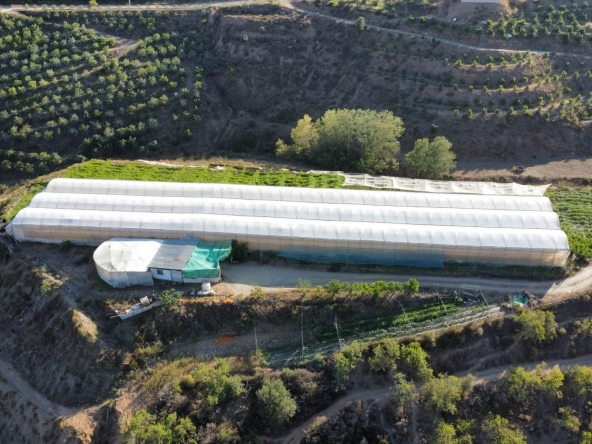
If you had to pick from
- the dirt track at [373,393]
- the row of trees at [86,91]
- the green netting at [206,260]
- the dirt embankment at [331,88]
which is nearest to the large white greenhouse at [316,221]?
the green netting at [206,260]

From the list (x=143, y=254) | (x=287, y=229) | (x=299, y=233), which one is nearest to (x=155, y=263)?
(x=143, y=254)

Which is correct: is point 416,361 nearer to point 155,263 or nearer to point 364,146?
point 155,263

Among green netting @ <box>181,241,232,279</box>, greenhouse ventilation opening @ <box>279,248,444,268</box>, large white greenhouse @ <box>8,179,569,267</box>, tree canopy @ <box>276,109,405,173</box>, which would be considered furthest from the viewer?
tree canopy @ <box>276,109,405,173</box>

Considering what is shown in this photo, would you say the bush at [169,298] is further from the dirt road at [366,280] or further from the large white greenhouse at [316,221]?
the large white greenhouse at [316,221]

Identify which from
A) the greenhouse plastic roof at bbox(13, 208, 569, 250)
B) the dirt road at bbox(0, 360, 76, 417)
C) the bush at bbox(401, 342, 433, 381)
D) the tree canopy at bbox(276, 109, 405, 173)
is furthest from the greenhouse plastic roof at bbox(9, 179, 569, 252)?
the dirt road at bbox(0, 360, 76, 417)

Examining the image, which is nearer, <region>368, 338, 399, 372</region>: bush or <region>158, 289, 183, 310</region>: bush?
<region>368, 338, 399, 372</region>: bush

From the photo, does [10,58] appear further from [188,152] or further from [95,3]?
[188,152]

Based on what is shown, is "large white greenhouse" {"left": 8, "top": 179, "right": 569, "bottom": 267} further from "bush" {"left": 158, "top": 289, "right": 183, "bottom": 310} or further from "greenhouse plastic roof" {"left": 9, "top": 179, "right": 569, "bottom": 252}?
"bush" {"left": 158, "top": 289, "right": 183, "bottom": 310}

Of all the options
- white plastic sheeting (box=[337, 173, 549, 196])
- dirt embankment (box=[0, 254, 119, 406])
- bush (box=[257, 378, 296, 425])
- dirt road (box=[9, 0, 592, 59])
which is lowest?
dirt embankment (box=[0, 254, 119, 406])

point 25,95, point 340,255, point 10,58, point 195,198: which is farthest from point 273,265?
point 10,58
